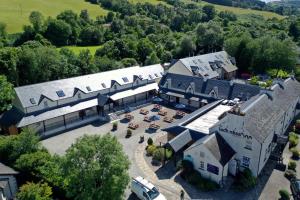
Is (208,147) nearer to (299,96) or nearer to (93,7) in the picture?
(299,96)

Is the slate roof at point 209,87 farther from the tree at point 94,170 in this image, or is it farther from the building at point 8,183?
the building at point 8,183

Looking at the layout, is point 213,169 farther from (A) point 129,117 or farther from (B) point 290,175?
(A) point 129,117

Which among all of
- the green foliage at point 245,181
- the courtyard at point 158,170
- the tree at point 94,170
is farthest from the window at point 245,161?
the tree at point 94,170

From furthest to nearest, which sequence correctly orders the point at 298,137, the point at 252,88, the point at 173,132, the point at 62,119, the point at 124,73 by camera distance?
the point at 124,73, the point at 252,88, the point at 62,119, the point at 298,137, the point at 173,132

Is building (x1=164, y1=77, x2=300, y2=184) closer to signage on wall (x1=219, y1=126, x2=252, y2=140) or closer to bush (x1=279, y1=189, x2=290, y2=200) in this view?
signage on wall (x1=219, y1=126, x2=252, y2=140)

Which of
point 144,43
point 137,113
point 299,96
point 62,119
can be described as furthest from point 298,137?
point 144,43

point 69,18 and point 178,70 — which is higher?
point 69,18

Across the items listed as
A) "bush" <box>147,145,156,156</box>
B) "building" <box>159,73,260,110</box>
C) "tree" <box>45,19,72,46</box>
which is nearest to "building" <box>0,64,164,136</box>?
"building" <box>159,73,260,110</box>
